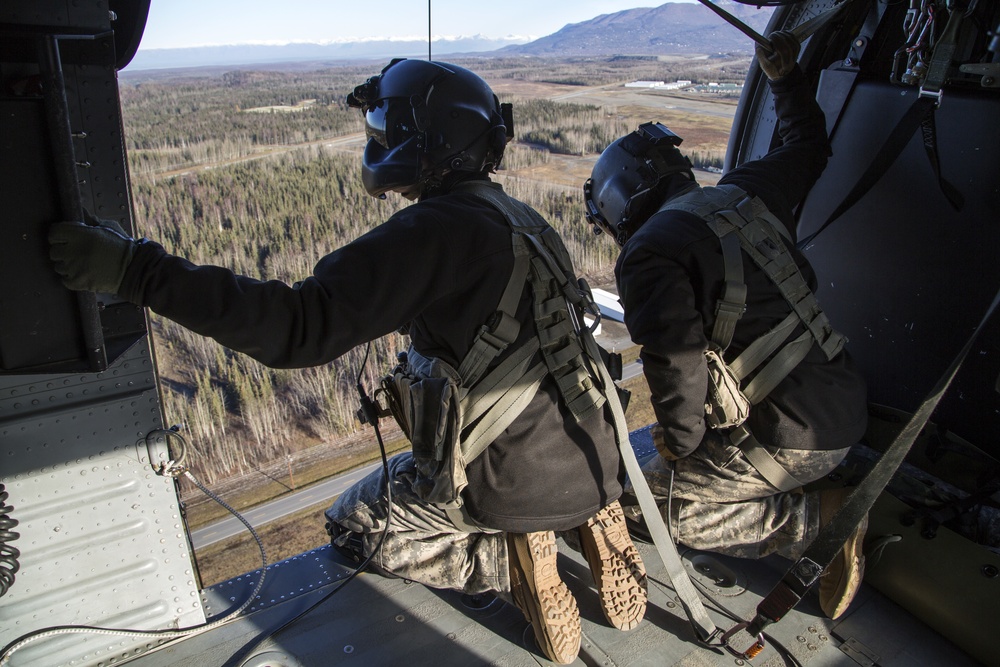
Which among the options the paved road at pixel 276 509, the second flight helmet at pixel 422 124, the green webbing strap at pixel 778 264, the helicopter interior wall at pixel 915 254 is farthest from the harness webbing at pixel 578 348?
the paved road at pixel 276 509

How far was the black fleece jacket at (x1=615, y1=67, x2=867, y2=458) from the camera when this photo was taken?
2135 millimetres

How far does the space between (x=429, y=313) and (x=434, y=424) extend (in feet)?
1.06

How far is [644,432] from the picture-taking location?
3.54 meters

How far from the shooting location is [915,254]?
9.55 feet

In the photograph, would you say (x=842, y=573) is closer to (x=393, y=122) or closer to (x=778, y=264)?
(x=778, y=264)

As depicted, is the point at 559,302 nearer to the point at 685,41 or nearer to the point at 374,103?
the point at 374,103

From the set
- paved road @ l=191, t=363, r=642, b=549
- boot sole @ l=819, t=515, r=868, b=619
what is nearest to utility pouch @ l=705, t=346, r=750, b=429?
boot sole @ l=819, t=515, r=868, b=619

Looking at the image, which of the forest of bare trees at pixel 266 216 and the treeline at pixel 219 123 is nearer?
the forest of bare trees at pixel 266 216

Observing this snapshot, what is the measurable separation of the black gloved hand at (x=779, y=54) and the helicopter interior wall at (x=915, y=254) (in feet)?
1.89

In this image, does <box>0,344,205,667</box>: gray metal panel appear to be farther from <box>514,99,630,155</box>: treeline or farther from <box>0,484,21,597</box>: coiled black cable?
<box>514,99,630,155</box>: treeline

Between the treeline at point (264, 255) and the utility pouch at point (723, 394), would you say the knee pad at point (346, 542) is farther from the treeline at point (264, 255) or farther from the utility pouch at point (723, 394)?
the treeline at point (264, 255)

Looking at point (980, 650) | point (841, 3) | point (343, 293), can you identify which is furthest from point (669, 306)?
point (841, 3)

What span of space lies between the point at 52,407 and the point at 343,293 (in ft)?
3.84

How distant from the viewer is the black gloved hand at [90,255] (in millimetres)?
1452
